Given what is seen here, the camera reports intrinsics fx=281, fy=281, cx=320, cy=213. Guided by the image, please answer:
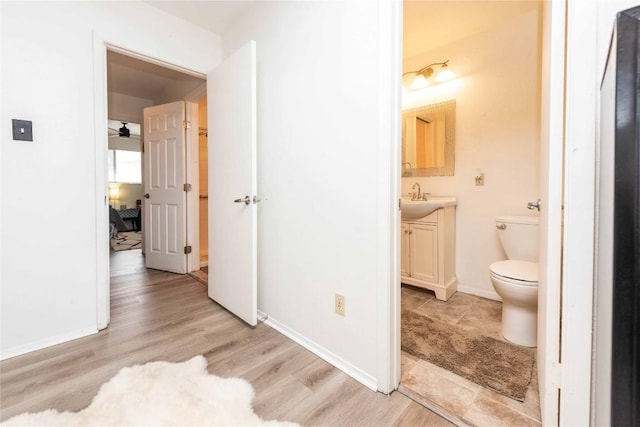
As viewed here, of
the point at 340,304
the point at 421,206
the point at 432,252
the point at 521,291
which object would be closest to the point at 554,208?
the point at 521,291

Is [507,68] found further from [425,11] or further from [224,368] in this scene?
[224,368]

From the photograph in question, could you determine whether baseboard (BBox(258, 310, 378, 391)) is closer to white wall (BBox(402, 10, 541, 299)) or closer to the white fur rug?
the white fur rug

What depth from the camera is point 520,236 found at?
2029 mm

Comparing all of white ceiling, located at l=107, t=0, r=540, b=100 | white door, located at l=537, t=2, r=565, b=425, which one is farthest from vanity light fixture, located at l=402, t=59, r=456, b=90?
white door, located at l=537, t=2, r=565, b=425

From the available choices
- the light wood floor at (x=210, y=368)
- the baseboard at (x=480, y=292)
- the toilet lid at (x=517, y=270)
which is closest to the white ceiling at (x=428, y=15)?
the toilet lid at (x=517, y=270)

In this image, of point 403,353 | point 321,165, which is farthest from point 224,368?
point 321,165

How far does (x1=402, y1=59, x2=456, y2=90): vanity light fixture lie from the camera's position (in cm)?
259

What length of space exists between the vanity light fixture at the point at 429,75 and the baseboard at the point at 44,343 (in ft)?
10.9

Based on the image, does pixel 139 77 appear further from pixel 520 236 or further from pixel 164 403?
pixel 520 236

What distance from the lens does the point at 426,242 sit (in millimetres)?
2477

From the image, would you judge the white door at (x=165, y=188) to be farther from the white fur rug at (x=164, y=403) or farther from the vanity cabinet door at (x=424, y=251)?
the vanity cabinet door at (x=424, y=251)

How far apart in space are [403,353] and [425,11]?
241 centimetres

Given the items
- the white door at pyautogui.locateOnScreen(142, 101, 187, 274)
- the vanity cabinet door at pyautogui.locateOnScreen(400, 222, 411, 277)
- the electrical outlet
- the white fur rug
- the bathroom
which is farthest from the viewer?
the white door at pyautogui.locateOnScreen(142, 101, 187, 274)

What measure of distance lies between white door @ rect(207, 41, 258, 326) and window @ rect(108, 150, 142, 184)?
7.08m
